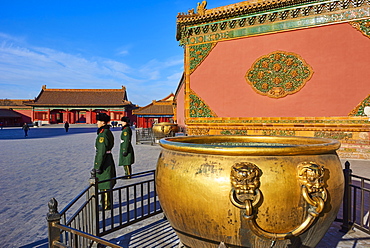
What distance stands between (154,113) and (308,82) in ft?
64.0

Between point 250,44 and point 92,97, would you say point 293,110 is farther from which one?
point 92,97

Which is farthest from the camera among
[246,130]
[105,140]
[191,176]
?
[246,130]

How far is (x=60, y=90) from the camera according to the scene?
33.6 meters

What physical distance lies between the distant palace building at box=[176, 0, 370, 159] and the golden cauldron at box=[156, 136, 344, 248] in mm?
6493

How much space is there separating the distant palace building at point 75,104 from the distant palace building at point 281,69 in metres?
23.5

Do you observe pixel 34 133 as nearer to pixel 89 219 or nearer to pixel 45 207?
pixel 45 207

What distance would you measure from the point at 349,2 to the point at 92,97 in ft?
104

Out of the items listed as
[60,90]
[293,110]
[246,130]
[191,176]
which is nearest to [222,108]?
[246,130]

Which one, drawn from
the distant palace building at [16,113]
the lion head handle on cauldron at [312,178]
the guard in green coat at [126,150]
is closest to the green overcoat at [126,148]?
the guard in green coat at [126,150]

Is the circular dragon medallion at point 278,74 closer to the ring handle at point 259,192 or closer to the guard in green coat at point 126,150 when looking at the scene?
the guard in green coat at point 126,150

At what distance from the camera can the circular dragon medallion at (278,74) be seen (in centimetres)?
721

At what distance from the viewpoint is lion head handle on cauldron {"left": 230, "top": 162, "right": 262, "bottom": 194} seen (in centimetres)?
116

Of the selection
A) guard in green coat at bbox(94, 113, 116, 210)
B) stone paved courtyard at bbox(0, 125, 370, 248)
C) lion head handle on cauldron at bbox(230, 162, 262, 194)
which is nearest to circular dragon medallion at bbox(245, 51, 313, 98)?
stone paved courtyard at bbox(0, 125, 370, 248)

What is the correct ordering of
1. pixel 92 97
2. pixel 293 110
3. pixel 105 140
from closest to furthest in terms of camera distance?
pixel 105 140
pixel 293 110
pixel 92 97
